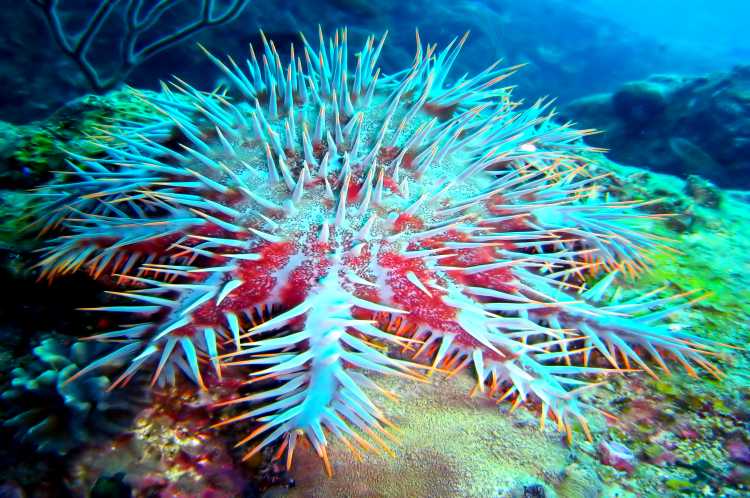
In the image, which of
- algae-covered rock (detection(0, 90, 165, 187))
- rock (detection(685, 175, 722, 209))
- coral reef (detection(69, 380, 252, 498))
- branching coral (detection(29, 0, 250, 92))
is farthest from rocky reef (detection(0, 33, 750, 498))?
branching coral (detection(29, 0, 250, 92))

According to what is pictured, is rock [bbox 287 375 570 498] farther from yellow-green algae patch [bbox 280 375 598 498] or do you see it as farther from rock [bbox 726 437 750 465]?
rock [bbox 726 437 750 465]

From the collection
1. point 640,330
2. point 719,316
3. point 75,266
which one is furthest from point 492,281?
point 75,266

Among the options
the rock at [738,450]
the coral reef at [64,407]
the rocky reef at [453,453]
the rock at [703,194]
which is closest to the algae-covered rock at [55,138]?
the rocky reef at [453,453]

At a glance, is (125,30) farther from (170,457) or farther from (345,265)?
(170,457)

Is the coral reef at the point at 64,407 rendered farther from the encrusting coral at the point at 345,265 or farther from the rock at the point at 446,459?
the rock at the point at 446,459

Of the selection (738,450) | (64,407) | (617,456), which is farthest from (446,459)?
(64,407)
